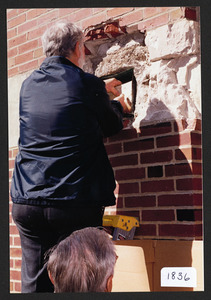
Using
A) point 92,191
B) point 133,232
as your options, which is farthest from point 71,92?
point 133,232

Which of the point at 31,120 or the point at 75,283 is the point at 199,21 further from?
the point at 75,283

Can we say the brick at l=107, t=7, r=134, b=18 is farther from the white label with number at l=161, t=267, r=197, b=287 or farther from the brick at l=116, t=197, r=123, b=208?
the white label with number at l=161, t=267, r=197, b=287

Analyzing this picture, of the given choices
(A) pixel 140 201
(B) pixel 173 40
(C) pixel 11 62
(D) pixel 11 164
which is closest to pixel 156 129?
(A) pixel 140 201

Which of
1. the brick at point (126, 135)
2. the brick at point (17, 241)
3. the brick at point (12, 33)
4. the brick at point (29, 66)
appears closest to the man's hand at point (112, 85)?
the brick at point (126, 135)

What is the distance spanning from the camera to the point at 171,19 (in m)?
3.49

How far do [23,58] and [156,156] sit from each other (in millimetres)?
1593

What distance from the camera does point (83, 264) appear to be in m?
2.14

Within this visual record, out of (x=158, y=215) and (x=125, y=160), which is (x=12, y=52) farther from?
(x=158, y=215)

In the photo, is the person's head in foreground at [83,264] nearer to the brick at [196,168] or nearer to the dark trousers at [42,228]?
the dark trousers at [42,228]

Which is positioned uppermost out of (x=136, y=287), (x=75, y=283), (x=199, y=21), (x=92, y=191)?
(x=199, y=21)

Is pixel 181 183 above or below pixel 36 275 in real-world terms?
above

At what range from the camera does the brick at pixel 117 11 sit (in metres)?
3.69

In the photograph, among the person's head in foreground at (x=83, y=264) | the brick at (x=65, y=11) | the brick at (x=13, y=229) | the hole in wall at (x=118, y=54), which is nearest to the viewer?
the person's head in foreground at (x=83, y=264)

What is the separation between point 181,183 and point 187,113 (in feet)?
1.54
